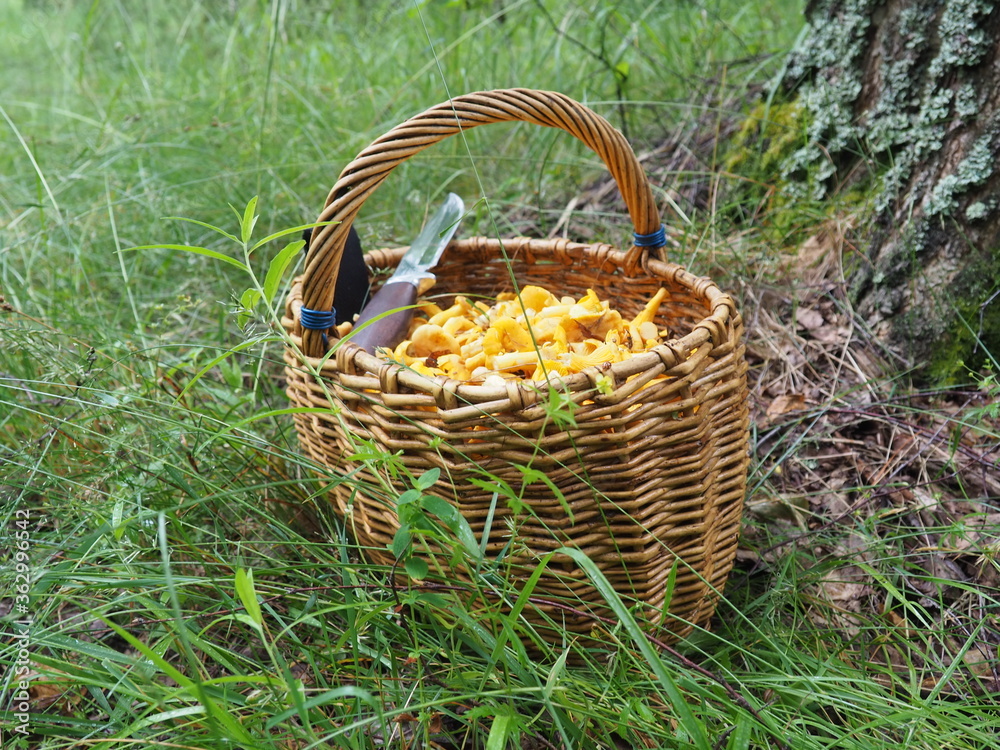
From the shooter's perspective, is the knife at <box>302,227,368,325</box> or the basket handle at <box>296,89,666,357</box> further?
the knife at <box>302,227,368,325</box>

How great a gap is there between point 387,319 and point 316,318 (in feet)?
0.68

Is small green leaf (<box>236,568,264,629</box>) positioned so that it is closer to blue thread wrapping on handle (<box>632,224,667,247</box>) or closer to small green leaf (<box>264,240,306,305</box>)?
small green leaf (<box>264,240,306,305</box>)

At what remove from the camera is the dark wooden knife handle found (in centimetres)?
135

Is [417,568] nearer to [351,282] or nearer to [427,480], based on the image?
[427,480]

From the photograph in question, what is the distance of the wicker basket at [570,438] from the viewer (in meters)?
0.99

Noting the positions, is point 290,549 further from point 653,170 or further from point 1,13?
point 1,13

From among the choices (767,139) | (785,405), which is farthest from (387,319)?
(767,139)

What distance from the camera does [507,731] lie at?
2.80 feet

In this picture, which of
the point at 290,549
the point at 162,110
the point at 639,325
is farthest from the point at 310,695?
the point at 162,110

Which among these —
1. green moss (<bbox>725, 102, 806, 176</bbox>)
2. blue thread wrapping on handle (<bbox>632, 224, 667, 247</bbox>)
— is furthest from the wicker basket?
green moss (<bbox>725, 102, 806, 176</bbox>)

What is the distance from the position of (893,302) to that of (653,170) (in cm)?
87

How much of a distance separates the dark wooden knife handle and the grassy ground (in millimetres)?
178

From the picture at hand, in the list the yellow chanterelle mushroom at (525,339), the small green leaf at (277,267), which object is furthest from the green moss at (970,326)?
the small green leaf at (277,267)

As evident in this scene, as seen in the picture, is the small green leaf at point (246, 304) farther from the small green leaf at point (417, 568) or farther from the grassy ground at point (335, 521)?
the small green leaf at point (417, 568)
